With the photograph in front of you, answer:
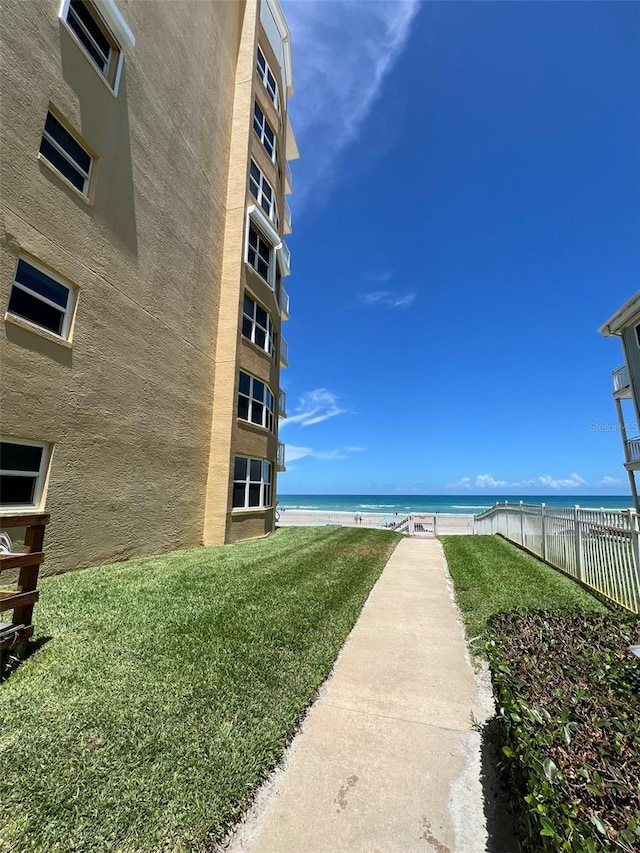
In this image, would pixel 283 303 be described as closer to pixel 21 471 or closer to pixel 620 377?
pixel 21 471

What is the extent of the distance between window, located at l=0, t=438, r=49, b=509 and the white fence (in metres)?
9.44

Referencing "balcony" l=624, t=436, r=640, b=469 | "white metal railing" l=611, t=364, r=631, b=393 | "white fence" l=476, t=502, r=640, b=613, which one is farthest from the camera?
"white metal railing" l=611, t=364, r=631, b=393

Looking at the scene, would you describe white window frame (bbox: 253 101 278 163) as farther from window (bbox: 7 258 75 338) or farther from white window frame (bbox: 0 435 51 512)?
white window frame (bbox: 0 435 51 512)

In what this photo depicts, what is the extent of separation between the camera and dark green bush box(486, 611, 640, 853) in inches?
64.4

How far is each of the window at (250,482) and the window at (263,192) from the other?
9.63m

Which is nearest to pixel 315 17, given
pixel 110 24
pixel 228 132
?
pixel 228 132

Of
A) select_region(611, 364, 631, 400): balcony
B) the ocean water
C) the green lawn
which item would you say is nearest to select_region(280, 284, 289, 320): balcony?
the green lawn

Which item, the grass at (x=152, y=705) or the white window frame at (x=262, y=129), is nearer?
the grass at (x=152, y=705)

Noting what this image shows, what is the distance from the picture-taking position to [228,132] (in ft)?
44.9

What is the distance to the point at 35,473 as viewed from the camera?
6.63m

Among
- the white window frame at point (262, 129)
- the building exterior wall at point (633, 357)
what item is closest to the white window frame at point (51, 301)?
the white window frame at point (262, 129)

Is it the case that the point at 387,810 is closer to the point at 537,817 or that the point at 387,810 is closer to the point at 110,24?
the point at 537,817

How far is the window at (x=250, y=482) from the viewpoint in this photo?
12.3 meters

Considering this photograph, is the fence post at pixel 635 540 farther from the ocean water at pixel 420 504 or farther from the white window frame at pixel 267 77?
the ocean water at pixel 420 504
